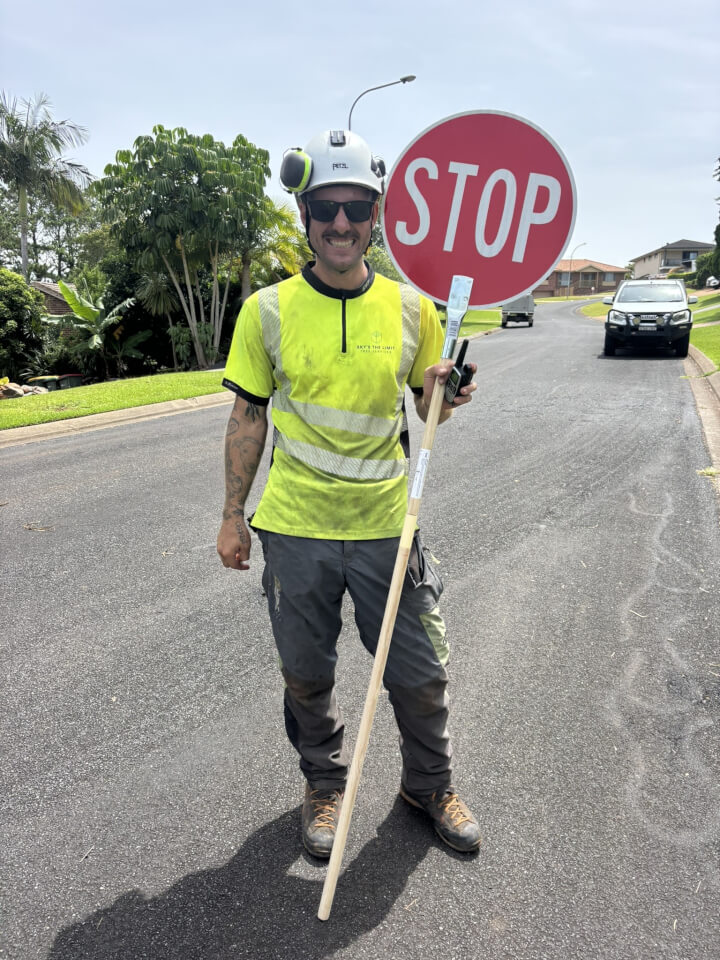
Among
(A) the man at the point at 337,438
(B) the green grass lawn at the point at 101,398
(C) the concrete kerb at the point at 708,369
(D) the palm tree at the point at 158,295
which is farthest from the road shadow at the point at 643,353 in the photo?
(A) the man at the point at 337,438

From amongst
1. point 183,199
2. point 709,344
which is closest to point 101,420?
point 183,199

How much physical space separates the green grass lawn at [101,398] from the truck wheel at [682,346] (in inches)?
414

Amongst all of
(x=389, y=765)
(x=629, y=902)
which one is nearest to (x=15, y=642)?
(x=389, y=765)

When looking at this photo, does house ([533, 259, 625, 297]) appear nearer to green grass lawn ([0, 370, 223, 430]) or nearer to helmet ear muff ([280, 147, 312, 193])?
green grass lawn ([0, 370, 223, 430])

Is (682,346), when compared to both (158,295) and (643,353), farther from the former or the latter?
(158,295)

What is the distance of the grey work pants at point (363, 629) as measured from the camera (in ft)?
7.35

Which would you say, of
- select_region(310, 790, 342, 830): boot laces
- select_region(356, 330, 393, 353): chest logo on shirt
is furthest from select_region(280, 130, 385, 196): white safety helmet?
select_region(310, 790, 342, 830): boot laces

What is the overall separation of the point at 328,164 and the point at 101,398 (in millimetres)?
10679

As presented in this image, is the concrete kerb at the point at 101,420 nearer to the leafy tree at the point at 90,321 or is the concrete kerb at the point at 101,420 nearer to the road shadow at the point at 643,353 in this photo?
the leafy tree at the point at 90,321

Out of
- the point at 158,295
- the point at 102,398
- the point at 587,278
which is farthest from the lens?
the point at 587,278

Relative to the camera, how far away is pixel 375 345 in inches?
87.5

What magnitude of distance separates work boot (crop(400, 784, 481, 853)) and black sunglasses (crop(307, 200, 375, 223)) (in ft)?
6.36

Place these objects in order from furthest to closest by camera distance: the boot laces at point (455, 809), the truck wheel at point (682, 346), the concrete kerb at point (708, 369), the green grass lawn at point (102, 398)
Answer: the truck wheel at point (682, 346) → the concrete kerb at point (708, 369) → the green grass lawn at point (102, 398) → the boot laces at point (455, 809)

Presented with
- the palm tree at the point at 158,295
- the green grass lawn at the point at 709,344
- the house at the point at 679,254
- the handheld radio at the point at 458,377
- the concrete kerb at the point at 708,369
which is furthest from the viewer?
the house at the point at 679,254
